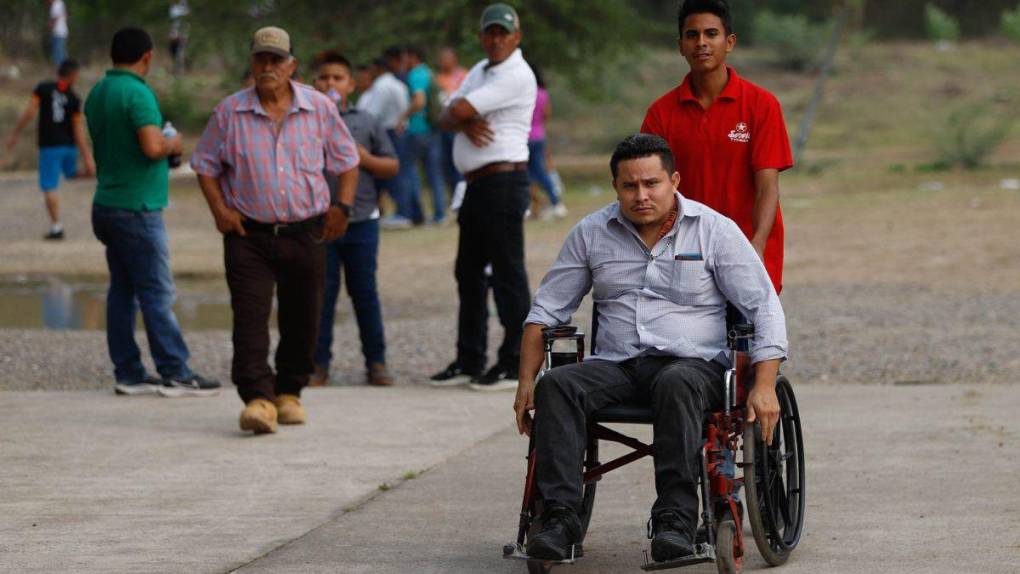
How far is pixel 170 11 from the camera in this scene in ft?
88.6

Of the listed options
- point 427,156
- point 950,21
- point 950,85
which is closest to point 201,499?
point 427,156

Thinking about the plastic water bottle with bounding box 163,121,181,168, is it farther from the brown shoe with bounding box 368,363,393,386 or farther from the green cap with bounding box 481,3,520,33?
the green cap with bounding box 481,3,520,33

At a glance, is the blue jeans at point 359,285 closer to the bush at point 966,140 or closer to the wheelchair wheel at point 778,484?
the wheelchair wheel at point 778,484

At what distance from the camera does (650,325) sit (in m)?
5.63

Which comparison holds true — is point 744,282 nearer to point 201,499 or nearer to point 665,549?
point 665,549

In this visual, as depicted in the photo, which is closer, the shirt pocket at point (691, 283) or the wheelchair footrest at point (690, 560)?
the wheelchair footrest at point (690, 560)

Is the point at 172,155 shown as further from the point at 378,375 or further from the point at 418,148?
the point at 418,148

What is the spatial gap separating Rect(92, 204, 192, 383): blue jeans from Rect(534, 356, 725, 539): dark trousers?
4387 mm

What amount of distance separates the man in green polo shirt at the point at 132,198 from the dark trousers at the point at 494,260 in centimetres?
161

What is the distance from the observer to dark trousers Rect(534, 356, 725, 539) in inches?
205

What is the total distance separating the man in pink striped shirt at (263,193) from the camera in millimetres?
8141

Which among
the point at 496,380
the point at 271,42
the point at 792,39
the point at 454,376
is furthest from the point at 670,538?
the point at 792,39

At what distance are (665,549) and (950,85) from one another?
2994 centimetres

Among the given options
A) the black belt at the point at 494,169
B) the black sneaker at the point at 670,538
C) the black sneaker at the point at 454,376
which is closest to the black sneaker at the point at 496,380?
the black sneaker at the point at 454,376
